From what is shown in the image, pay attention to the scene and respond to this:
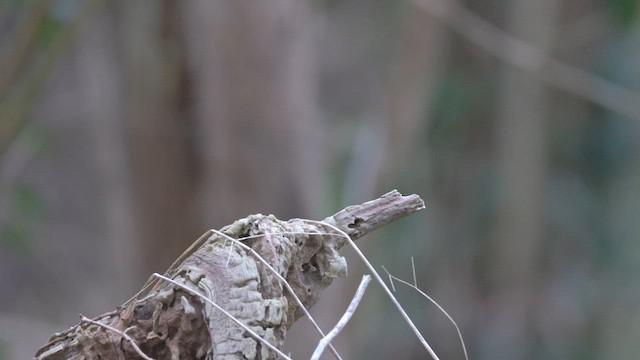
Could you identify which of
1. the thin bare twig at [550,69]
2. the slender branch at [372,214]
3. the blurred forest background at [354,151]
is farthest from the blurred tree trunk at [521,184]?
the slender branch at [372,214]

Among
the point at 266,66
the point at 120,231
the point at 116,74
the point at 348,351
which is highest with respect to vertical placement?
the point at 116,74

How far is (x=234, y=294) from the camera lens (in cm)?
43

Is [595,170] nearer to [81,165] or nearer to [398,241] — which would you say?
[398,241]

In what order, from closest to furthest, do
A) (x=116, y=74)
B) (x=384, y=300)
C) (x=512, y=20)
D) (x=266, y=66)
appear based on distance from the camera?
(x=266, y=66), (x=116, y=74), (x=512, y=20), (x=384, y=300)

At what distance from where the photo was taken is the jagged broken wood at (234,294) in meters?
0.42

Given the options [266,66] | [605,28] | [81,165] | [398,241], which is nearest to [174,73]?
[266,66]

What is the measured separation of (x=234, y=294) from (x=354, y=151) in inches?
84.0

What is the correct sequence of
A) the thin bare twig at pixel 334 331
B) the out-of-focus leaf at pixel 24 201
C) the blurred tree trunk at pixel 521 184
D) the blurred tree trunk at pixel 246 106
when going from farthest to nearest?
the blurred tree trunk at pixel 521 184, the out-of-focus leaf at pixel 24 201, the blurred tree trunk at pixel 246 106, the thin bare twig at pixel 334 331

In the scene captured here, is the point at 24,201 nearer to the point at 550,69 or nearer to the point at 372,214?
the point at 550,69

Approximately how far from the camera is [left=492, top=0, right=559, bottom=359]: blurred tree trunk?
9.68 ft

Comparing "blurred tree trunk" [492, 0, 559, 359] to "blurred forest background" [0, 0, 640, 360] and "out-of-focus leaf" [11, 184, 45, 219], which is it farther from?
"out-of-focus leaf" [11, 184, 45, 219]

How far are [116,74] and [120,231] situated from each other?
34cm

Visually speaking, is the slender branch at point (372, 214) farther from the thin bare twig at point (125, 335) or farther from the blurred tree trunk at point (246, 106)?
the blurred tree trunk at point (246, 106)

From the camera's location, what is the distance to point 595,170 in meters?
3.19
